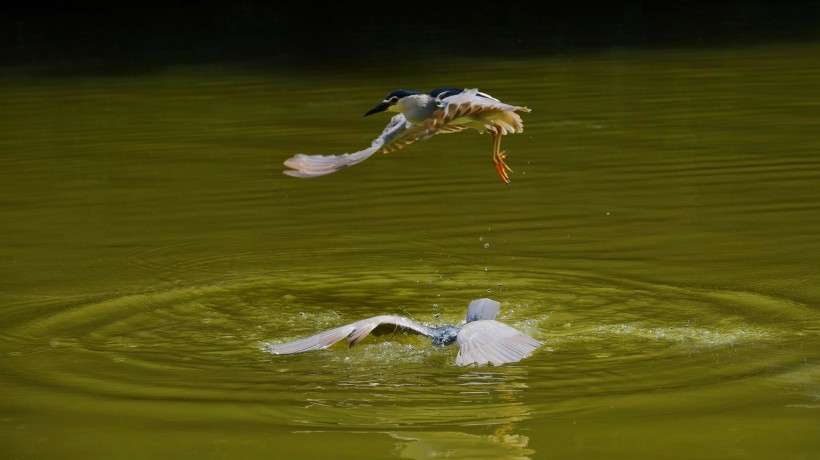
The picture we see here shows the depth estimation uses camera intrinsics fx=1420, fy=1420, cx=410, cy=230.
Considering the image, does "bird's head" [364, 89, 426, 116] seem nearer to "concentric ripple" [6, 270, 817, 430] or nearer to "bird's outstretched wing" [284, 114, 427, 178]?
"bird's outstretched wing" [284, 114, 427, 178]

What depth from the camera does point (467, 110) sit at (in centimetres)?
464

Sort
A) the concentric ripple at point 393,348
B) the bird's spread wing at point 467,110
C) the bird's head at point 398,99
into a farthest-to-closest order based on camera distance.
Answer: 1. the bird's head at point 398,99
2. the bird's spread wing at point 467,110
3. the concentric ripple at point 393,348

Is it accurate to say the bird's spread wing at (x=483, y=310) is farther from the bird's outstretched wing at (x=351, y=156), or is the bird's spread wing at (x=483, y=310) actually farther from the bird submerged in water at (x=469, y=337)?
the bird's outstretched wing at (x=351, y=156)

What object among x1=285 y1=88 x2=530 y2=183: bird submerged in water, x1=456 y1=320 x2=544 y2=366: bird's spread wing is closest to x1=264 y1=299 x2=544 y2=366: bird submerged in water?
x1=456 y1=320 x2=544 y2=366: bird's spread wing

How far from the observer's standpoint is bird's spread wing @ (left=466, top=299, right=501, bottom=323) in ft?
16.5

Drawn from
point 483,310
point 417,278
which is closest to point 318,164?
point 483,310

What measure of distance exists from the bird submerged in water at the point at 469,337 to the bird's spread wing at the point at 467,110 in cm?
66

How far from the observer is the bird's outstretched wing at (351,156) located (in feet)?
14.6

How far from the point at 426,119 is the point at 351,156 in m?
0.33

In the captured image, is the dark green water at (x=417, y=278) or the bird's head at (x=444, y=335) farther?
the bird's head at (x=444, y=335)

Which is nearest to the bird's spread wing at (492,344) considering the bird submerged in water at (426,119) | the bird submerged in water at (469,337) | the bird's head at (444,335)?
the bird submerged in water at (469,337)

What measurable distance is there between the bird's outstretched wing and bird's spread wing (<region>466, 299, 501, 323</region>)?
637 mm

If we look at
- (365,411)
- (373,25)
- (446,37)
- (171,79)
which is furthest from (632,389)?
(373,25)

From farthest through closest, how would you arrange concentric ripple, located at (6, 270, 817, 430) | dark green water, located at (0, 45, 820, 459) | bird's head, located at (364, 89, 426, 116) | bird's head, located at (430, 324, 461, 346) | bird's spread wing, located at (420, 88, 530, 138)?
bird's head, located at (430, 324, 461, 346)
bird's head, located at (364, 89, 426, 116)
bird's spread wing, located at (420, 88, 530, 138)
concentric ripple, located at (6, 270, 817, 430)
dark green water, located at (0, 45, 820, 459)
